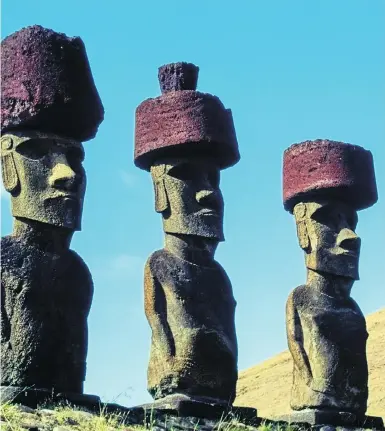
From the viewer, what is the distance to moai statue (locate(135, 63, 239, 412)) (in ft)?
29.1

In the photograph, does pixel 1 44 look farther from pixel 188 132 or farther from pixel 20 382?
pixel 20 382

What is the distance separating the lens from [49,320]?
312 inches

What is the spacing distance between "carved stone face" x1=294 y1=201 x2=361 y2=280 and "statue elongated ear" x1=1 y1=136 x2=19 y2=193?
11.3 ft

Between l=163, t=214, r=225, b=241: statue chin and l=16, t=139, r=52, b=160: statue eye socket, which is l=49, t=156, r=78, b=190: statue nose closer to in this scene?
l=16, t=139, r=52, b=160: statue eye socket

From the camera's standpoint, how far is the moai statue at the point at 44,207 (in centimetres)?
782

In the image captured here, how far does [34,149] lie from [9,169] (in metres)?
0.24

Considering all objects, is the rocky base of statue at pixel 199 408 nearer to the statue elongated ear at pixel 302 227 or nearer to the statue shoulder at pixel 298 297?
the statue shoulder at pixel 298 297

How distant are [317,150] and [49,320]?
12.9ft

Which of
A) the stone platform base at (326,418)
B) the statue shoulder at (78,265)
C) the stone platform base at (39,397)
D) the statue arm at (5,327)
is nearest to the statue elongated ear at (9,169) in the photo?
the statue shoulder at (78,265)

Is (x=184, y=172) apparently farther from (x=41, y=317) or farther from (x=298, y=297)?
(x=41, y=317)

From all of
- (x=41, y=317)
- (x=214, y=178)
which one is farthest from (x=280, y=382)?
(x=41, y=317)

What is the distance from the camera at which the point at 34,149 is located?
8.27 m

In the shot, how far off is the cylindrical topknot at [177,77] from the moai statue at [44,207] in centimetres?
130

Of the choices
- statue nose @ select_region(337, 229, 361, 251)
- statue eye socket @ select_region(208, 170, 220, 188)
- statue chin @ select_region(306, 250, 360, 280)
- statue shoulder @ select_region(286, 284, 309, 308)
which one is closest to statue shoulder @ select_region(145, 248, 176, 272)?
statue eye socket @ select_region(208, 170, 220, 188)
